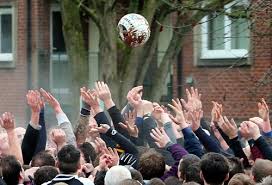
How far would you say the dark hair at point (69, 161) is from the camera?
7855 millimetres

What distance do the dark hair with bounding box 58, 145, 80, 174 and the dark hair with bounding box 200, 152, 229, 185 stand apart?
1185 mm

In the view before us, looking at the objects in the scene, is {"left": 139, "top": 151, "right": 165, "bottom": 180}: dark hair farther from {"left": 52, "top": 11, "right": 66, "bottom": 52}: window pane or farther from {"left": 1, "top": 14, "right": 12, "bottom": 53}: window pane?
{"left": 1, "top": 14, "right": 12, "bottom": 53}: window pane

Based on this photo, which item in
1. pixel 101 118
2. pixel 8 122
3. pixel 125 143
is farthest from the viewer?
pixel 101 118

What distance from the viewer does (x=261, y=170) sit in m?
7.70

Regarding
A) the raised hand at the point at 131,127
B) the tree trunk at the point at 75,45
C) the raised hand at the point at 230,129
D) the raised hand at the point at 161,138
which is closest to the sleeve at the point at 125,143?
the raised hand at the point at 161,138

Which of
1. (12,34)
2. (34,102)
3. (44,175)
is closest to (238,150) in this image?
(44,175)

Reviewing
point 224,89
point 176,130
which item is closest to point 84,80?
point 224,89

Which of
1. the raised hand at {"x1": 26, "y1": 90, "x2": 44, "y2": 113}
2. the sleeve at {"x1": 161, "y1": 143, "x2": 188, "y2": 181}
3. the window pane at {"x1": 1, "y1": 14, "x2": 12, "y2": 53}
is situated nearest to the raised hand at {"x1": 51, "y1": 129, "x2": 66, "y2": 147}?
the raised hand at {"x1": 26, "y1": 90, "x2": 44, "y2": 113}

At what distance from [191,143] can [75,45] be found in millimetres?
8105

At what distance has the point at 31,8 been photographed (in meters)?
21.7

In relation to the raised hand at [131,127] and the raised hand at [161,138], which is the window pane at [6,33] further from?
the raised hand at [161,138]

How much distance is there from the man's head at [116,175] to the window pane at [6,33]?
50.8ft

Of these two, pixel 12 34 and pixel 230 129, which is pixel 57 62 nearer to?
pixel 12 34

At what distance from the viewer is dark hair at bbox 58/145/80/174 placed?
25.8 feet
